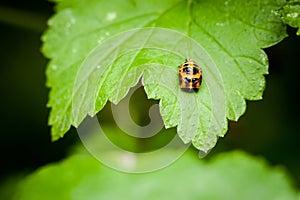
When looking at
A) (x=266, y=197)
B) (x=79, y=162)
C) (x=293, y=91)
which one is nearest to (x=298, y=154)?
(x=293, y=91)

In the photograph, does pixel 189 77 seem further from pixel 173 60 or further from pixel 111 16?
pixel 111 16

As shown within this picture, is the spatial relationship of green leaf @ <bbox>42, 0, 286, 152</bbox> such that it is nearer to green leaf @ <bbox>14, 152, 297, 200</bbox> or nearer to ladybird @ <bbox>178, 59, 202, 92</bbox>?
ladybird @ <bbox>178, 59, 202, 92</bbox>

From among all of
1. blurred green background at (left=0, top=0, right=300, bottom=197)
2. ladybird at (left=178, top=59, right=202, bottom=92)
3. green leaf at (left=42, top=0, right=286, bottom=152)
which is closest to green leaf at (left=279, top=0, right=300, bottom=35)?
green leaf at (left=42, top=0, right=286, bottom=152)

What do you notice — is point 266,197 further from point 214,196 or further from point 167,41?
point 167,41

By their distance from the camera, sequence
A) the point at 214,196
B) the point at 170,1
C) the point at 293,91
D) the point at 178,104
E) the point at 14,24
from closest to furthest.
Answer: the point at 178,104
the point at 170,1
the point at 214,196
the point at 293,91
the point at 14,24

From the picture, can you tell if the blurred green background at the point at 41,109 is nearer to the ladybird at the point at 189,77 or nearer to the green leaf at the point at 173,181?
the green leaf at the point at 173,181

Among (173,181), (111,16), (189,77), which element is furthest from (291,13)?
(173,181)

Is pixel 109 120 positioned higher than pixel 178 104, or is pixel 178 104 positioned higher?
pixel 178 104
